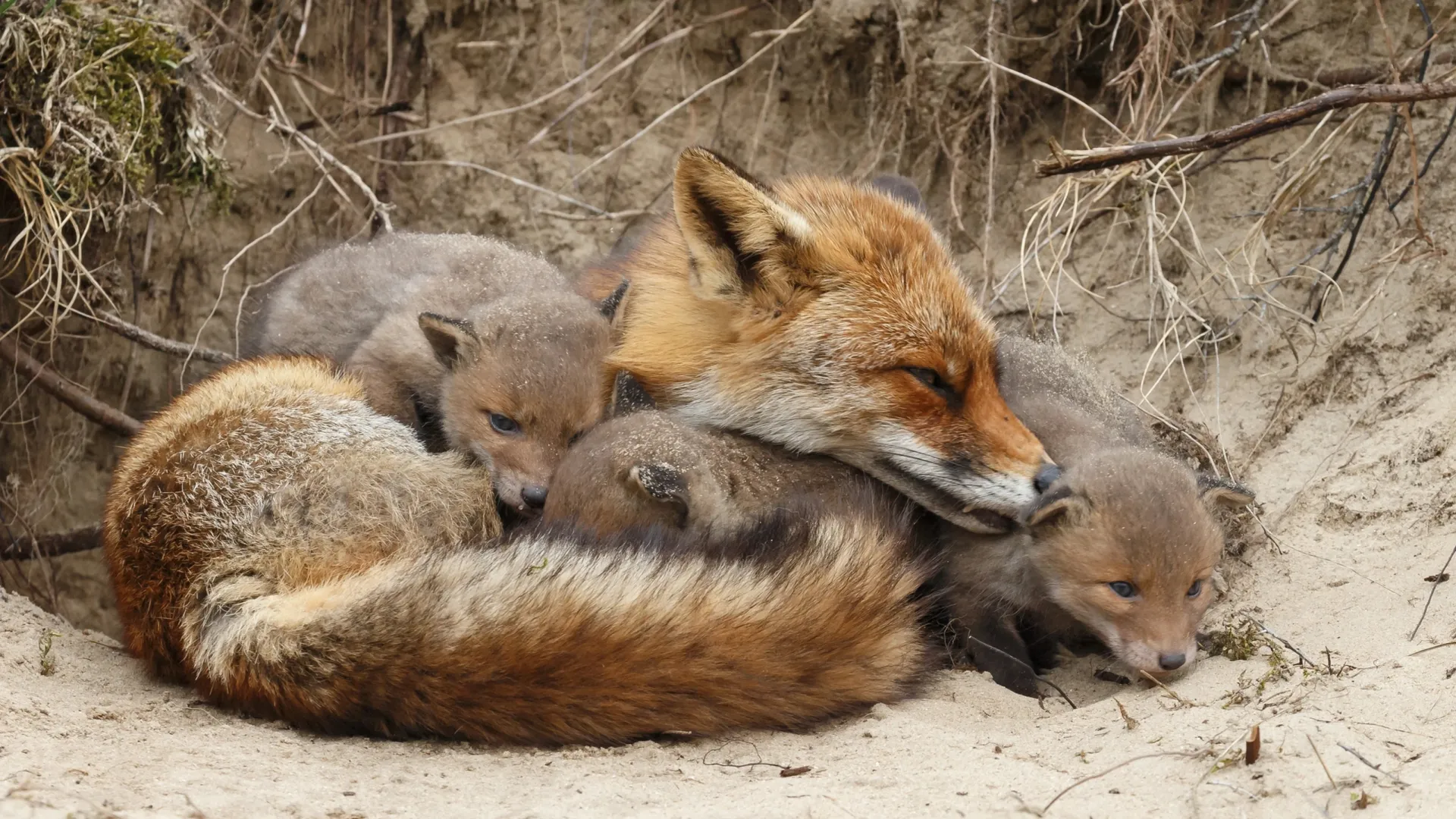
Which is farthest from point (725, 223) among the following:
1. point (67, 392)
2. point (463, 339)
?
point (67, 392)

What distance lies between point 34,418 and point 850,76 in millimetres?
4406

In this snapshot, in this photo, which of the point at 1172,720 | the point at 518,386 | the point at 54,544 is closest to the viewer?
the point at 1172,720

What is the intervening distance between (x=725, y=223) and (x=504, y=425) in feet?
→ 3.59

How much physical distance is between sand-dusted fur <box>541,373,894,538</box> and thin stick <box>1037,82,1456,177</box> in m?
1.24

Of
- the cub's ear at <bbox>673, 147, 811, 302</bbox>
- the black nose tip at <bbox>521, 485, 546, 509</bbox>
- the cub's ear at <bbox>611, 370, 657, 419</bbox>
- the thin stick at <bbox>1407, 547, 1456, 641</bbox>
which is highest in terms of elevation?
the cub's ear at <bbox>673, 147, 811, 302</bbox>

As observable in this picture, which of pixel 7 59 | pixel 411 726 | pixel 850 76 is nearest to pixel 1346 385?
pixel 850 76

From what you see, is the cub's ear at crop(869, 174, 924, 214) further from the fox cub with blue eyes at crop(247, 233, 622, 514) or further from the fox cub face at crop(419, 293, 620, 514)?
the fox cub face at crop(419, 293, 620, 514)

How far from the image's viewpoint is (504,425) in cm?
466

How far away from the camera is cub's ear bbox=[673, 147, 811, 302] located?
4262mm

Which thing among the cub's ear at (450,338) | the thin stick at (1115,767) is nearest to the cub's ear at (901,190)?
the cub's ear at (450,338)

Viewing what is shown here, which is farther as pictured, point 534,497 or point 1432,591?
point 534,497

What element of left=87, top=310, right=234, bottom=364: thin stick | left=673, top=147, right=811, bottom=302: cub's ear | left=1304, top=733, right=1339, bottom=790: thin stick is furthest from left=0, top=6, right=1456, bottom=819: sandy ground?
left=673, top=147, right=811, bottom=302: cub's ear

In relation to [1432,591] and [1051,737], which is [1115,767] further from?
[1432,591]

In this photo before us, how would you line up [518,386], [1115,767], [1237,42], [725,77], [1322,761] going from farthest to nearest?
[725,77] → [1237,42] → [518,386] → [1115,767] → [1322,761]
